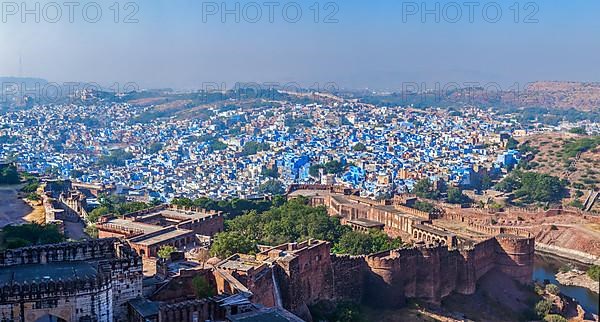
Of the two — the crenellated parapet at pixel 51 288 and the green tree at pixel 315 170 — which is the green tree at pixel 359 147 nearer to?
the green tree at pixel 315 170

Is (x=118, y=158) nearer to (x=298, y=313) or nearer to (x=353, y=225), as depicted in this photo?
(x=353, y=225)

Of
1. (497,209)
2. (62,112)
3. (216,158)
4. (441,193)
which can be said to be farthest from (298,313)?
(62,112)

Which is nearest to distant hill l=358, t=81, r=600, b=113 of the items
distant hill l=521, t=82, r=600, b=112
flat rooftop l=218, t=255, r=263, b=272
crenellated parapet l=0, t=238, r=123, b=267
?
distant hill l=521, t=82, r=600, b=112

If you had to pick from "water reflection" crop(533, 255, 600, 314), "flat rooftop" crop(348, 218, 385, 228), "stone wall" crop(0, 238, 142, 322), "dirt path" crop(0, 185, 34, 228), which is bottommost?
"water reflection" crop(533, 255, 600, 314)

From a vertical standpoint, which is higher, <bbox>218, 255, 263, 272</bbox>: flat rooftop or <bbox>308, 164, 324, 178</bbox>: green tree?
<bbox>218, 255, 263, 272</bbox>: flat rooftop

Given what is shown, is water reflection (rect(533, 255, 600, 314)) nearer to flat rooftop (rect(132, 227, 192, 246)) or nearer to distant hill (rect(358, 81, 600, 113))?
flat rooftop (rect(132, 227, 192, 246))

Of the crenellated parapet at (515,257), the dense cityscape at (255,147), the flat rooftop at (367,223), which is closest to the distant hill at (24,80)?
the dense cityscape at (255,147)
